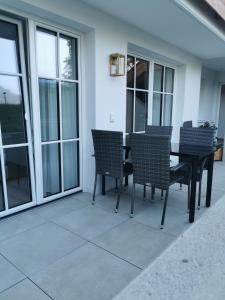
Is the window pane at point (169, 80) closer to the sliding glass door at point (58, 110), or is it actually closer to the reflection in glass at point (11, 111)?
the sliding glass door at point (58, 110)

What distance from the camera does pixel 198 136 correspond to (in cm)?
333

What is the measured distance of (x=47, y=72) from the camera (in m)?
2.77

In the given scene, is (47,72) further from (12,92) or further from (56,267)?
(56,267)

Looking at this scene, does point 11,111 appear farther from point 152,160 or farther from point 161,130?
point 161,130

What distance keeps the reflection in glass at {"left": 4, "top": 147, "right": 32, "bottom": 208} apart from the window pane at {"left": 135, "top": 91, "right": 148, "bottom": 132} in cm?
223

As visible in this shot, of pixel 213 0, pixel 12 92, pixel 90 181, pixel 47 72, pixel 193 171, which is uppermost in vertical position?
pixel 213 0

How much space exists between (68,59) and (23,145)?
1.26 m

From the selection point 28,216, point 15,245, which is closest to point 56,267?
point 15,245

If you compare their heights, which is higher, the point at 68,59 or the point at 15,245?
the point at 68,59

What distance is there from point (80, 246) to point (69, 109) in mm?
1767

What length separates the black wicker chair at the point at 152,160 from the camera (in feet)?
7.72

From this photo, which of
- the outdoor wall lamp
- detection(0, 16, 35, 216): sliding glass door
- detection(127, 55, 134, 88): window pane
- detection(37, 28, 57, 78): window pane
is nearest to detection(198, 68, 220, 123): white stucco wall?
detection(127, 55, 134, 88): window pane

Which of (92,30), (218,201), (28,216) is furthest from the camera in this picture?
(218,201)

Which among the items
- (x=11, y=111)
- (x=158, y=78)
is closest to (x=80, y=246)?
(x=11, y=111)
